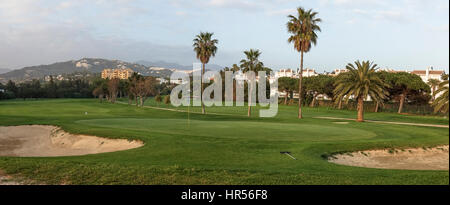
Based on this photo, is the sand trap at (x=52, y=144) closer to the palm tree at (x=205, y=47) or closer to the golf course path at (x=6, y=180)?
the golf course path at (x=6, y=180)

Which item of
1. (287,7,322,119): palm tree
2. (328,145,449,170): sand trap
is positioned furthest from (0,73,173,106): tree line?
(328,145,449,170): sand trap

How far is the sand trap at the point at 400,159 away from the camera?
18.6 m

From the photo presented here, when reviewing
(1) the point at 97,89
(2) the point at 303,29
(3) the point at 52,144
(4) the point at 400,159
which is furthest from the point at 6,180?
(1) the point at 97,89

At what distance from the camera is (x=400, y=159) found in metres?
20.6

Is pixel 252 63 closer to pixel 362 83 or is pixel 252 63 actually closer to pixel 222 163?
pixel 362 83

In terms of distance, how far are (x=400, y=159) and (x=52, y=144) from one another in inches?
1012

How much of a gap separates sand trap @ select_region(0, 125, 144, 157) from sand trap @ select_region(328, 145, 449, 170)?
1342 centimetres

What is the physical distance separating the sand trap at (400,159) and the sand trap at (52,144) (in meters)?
13.4

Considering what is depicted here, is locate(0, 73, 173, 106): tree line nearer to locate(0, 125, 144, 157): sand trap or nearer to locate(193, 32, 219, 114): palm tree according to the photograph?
locate(193, 32, 219, 114): palm tree

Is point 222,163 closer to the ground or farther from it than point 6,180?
closer to the ground

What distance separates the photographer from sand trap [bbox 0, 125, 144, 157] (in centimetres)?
2242

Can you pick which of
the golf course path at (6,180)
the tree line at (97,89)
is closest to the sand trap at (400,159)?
the golf course path at (6,180)
